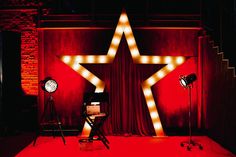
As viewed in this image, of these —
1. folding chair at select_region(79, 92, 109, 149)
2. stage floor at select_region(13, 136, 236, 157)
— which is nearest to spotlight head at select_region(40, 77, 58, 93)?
folding chair at select_region(79, 92, 109, 149)

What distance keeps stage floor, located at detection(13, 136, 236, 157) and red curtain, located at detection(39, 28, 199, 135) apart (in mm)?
745

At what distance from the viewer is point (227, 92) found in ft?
20.5

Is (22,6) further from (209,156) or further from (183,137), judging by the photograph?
(209,156)

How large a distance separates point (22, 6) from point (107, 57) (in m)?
3.30

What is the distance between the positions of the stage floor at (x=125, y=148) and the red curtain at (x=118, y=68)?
74 cm

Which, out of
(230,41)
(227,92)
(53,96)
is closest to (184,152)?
(227,92)

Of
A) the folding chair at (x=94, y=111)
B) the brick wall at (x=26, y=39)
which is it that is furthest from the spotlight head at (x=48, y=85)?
the brick wall at (x=26, y=39)

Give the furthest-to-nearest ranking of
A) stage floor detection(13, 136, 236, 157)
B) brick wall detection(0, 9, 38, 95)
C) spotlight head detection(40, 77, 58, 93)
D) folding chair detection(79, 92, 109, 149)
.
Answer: brick wall detection(0, 9, 38, 95) → spotlight head detection(40, 77, 58, 93) → folding chair detection(79, 92, 109, 149) → stage floor detection(13, 136, 236, 157)

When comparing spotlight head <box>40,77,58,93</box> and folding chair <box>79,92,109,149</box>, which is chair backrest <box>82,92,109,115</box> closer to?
folding chair <box>79,92,109,149</box>

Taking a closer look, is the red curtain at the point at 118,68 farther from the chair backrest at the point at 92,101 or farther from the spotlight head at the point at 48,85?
the chair backrest at the point at 92,101

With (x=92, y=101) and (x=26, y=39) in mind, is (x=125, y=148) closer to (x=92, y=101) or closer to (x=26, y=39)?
(x=92, y=101)

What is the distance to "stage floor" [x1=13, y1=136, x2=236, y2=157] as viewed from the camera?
5984 millimetres

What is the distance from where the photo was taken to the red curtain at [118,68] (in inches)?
303

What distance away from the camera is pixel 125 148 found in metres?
6.45
